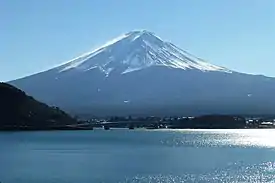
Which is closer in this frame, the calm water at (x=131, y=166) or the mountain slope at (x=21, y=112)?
the calm water at (x=131, y=166)

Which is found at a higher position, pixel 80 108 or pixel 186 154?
pixel 80 108

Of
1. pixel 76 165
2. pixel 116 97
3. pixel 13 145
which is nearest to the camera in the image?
pixel 76 165

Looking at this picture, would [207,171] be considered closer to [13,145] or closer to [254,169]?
[254,169]

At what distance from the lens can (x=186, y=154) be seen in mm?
53688

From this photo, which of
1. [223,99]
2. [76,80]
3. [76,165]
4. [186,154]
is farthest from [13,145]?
[76,80]

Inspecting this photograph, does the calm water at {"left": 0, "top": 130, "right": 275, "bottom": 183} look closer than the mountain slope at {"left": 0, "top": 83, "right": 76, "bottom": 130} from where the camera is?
Yes

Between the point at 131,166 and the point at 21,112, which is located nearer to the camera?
the point at 131,166

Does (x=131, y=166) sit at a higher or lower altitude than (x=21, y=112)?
lower

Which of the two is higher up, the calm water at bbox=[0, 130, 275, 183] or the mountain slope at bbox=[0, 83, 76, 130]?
the mountain slope at bbox=[0, 83, 76, 130]

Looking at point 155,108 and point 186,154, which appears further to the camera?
point 155,108

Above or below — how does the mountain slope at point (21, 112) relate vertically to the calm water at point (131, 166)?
above

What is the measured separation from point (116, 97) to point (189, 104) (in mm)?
26691

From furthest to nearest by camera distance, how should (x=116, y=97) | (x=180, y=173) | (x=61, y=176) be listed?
1. (x=116, y=97)
2. (x=180, y=173)
3. (x=61, y=176)

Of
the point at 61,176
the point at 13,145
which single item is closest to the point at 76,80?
the point at 13,145
